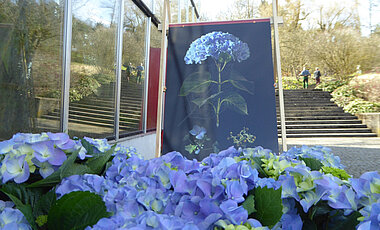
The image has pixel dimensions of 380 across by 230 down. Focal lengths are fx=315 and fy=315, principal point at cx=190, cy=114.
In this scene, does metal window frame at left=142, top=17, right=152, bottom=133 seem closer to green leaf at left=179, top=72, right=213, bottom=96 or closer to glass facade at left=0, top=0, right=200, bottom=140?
glass facade at left=0, top=0, right=200, bottom=140

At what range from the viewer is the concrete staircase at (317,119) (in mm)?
9312

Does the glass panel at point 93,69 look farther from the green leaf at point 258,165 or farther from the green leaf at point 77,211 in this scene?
the green leaf at point 77,211

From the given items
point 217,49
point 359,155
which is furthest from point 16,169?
point 359,155

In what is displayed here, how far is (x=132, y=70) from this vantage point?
4125 mm

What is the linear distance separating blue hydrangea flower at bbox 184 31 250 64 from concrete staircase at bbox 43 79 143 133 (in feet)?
3.29

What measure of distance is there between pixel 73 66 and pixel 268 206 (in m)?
2.50

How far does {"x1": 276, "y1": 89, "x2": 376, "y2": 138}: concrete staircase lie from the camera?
931cm

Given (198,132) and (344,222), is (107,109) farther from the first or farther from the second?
(344,222)

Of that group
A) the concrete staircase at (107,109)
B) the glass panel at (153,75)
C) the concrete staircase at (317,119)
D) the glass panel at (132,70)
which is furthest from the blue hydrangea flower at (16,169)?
the concrete staircase at (317,119)

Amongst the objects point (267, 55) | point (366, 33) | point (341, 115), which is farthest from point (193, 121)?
point (366, 33)

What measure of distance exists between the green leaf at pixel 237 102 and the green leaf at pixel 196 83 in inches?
8.3

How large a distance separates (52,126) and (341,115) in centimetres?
1015

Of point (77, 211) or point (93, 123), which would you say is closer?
point (77, 211)

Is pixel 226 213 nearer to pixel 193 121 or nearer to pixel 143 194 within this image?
pixel 143 194
